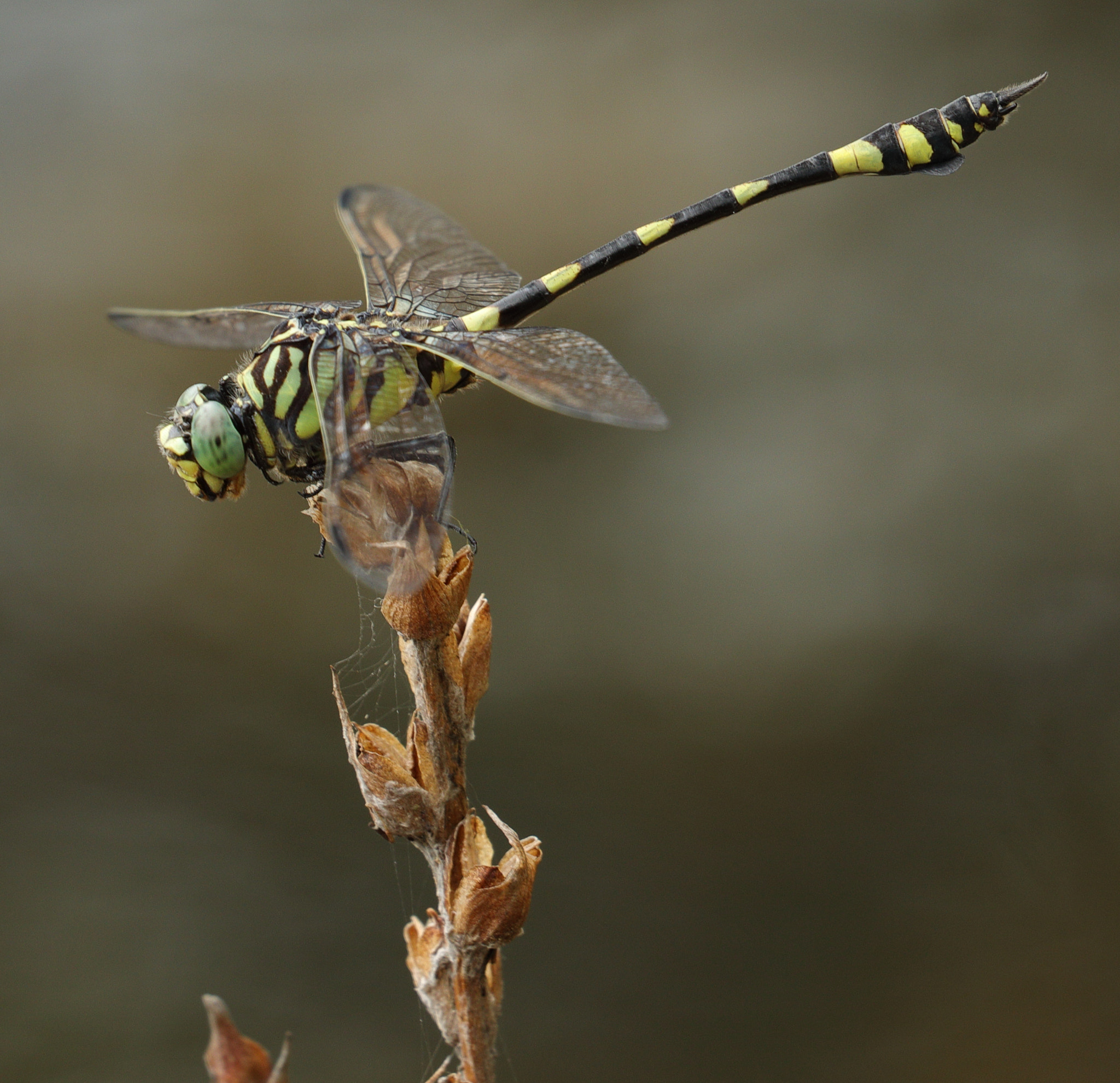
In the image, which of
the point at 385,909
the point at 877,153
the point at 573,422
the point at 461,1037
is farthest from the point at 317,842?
the point at 877,153

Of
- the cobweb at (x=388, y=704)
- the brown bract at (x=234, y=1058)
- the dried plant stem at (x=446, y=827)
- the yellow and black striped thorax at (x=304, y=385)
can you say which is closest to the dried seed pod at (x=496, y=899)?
the dried plant stem at (x=446, y=827)

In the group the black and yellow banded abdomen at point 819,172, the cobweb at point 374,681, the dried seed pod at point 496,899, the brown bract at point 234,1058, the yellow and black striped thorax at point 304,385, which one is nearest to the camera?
the brown bract at point 234,1058

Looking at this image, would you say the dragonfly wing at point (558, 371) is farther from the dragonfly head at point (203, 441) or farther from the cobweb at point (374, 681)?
the cobweb at point (374, 681)

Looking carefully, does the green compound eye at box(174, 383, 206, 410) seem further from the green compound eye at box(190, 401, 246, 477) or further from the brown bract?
the brown bract

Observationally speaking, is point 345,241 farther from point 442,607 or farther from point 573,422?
point 442,607

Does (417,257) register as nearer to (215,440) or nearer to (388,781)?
(215,440)

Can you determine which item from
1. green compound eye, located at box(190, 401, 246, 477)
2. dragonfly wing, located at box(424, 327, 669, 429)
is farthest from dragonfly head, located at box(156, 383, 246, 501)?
dragonfly wing, located at box(424, 327, 669, 429)
